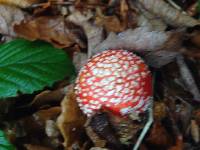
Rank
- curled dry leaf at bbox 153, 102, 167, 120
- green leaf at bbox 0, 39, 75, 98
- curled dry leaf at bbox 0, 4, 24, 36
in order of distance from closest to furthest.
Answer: green leaf at bbox 0, 39, 75, 98 < curled dry leaf at bbox 153, 102, 167, 120 < curled dry leaf at bbox 0, 4, 24, 36

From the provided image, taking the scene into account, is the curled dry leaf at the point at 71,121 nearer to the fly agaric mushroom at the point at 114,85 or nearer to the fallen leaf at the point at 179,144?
the fly agaric mushroom at the point at 114,85

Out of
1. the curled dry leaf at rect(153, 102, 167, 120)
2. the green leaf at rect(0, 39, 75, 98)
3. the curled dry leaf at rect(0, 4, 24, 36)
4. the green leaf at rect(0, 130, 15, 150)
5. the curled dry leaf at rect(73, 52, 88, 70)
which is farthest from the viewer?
the curled dry leaf at rect(0, 4, 24, 36)

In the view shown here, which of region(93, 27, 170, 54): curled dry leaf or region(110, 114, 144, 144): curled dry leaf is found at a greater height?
region(93, 27, 170, 54): curled dry leaf

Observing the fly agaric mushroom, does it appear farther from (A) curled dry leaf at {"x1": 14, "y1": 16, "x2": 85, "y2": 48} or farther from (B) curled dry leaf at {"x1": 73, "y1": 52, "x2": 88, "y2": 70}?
(A) curled dry leaf at {"x1": 14, "y1": 16, "x2": 85, "y2": 48}

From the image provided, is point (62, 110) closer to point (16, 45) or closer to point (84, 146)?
point (84, 146)

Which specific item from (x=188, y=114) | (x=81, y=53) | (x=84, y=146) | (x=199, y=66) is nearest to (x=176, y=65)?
(x=199, y=66)

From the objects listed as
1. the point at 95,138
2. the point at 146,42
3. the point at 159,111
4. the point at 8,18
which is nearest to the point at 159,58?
the point at 146,42

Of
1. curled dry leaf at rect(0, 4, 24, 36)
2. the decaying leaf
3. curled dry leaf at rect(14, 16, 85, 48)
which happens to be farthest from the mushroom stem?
curled dry leaf at rect(0, 4, 24, 36)
